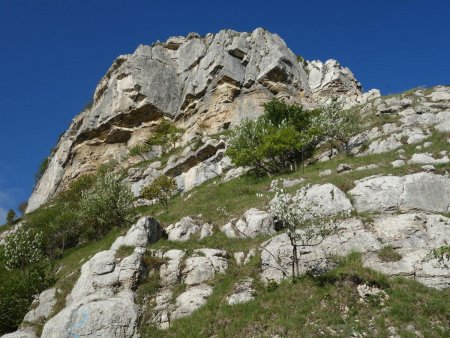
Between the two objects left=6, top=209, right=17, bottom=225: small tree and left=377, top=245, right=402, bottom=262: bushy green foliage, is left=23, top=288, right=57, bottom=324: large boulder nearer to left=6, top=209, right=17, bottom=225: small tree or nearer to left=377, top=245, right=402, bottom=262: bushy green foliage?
left=377, top=245, right=402, bottom=262: bushy green foliage

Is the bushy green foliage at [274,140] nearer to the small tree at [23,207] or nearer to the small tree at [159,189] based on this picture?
the small tree at [159,189]

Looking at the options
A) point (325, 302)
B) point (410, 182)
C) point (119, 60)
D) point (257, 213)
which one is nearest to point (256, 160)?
point (257, 213)

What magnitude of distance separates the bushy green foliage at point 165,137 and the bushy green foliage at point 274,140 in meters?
28.6

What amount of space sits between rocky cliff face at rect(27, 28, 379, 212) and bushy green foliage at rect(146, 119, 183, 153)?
2399 mm

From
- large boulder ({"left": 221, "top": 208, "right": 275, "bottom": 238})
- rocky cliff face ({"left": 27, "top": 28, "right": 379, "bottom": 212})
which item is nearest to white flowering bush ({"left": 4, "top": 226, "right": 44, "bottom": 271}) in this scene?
large boulder ({"left": 221, "top": 208, "right": 275, "bottom": 238})

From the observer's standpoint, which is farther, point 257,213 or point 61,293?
point 257,213

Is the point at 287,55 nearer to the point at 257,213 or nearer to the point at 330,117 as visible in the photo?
the point at 330,117

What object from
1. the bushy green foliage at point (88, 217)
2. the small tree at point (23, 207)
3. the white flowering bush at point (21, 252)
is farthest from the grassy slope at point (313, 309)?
the small tree at point (23, 207)

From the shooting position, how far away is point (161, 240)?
31109 mm

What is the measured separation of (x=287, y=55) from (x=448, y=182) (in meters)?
68.0

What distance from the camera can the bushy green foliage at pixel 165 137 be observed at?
80188mm

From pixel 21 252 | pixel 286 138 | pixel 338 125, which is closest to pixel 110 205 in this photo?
pixel 21 252

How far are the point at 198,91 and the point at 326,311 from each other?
74155 millimetres

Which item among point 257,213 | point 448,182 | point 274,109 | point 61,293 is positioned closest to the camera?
point 61,293
